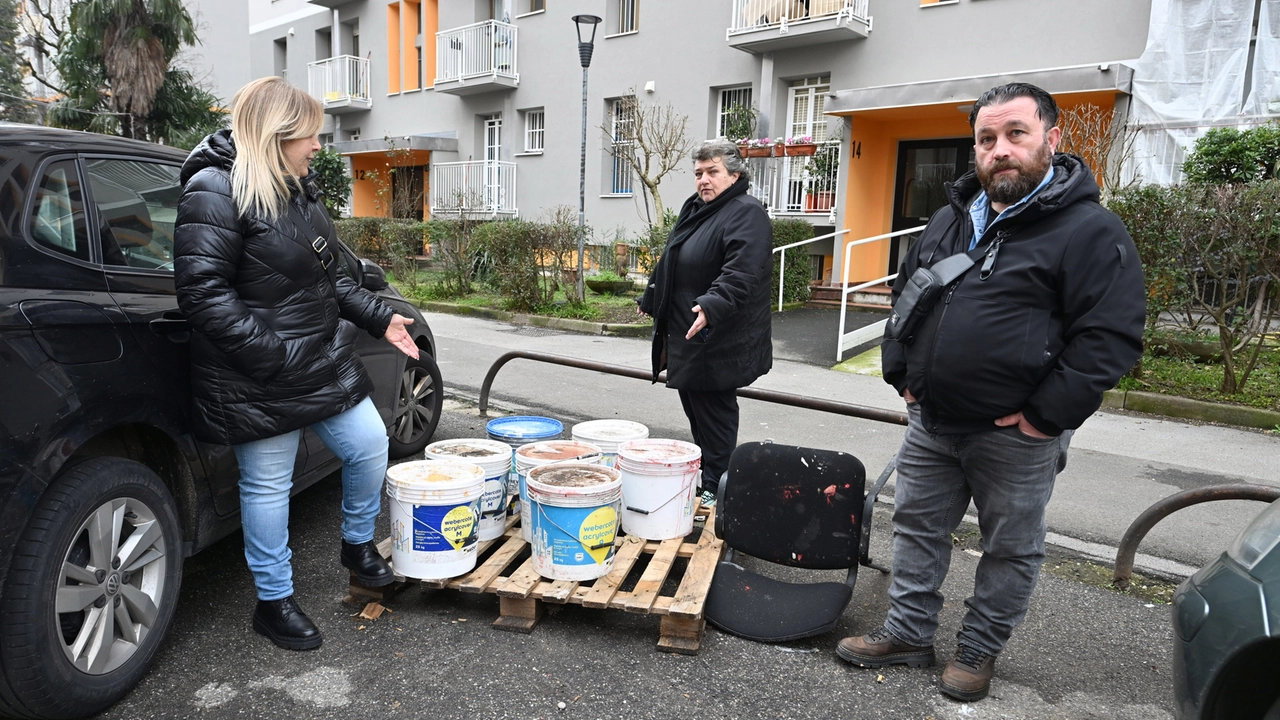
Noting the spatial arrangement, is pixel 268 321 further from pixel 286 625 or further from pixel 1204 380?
pixel 1204 380

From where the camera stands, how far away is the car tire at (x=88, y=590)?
2.30 metres

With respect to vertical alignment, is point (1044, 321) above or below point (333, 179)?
below

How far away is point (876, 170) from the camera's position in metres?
14.6

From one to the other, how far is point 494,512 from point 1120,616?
9.08ft

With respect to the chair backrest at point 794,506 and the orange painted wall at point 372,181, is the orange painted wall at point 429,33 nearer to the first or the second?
the orange painted wall at point 372,181

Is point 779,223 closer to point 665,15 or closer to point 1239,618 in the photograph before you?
point 665,15

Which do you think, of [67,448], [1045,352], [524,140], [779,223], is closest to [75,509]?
[67,448]

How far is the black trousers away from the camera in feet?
14.3

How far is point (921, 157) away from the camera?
14.4 meters

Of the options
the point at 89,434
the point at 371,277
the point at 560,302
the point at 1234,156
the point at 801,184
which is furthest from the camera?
the point at 801,184

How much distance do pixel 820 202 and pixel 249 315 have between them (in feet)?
43.8

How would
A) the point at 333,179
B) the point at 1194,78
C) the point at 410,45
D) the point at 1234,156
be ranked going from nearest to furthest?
the point at 1234,156 → the point at 1194,78 → the point at 333,179 → the point at 410,45

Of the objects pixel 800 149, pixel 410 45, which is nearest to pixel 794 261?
pixel 800 149

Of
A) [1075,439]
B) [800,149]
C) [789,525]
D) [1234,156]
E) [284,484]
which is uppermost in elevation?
[800,149]
